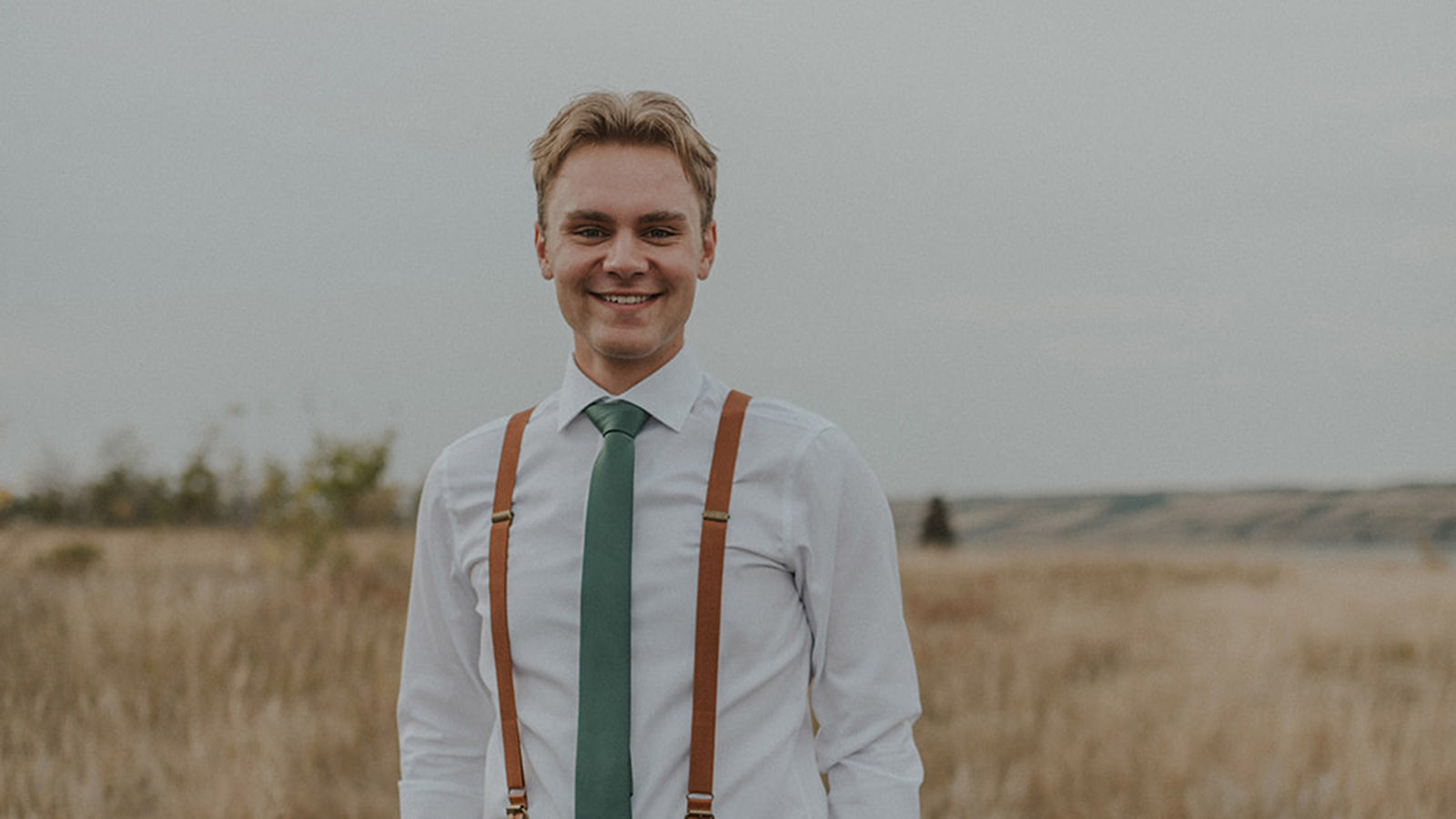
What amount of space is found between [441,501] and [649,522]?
0.57 meters

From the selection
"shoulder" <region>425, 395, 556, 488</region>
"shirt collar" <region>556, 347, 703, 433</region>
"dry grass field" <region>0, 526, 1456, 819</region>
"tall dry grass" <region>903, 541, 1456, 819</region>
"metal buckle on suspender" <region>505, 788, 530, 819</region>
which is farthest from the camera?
"tall dry grass" <region>903, 541, 1456, 819</region>

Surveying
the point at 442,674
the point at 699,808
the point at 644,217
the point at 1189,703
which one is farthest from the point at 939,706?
the point at 644,217

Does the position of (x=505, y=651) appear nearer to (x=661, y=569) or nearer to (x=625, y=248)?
(x=661, y=569)

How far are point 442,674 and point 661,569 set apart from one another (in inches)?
26.6

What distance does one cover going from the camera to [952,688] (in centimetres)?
879

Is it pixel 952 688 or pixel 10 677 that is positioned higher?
pixel 10 677

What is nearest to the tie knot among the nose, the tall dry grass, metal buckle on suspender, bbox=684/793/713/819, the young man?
the young man

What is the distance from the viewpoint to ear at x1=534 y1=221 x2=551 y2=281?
8.02ft

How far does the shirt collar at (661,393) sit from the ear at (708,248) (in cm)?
17

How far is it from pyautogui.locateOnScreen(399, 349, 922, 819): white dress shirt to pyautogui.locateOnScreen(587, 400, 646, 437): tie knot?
0.09ft

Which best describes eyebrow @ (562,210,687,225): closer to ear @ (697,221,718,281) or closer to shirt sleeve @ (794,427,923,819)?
ear @ (697,221,718,281)

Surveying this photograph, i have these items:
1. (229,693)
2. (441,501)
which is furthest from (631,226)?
(229,693)

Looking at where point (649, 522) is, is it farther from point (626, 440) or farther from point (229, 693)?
point (229, 693)

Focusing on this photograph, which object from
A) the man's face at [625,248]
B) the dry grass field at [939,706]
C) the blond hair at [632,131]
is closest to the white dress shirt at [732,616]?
the man's face at [625,248]
